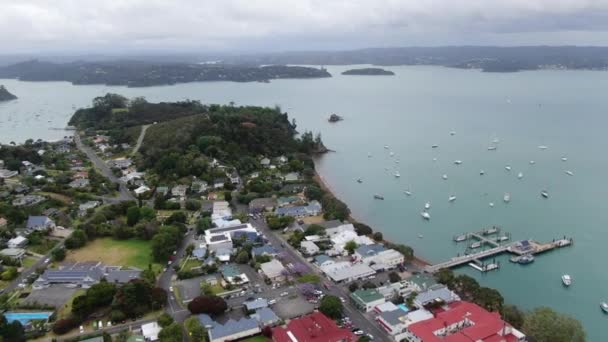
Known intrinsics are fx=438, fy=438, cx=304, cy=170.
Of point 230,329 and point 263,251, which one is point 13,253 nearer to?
point 263,251

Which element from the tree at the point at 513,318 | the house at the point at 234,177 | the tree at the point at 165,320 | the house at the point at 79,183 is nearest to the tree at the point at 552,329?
the tree at the point at 513,318

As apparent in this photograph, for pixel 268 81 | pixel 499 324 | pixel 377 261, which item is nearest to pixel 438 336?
pixel 499 324

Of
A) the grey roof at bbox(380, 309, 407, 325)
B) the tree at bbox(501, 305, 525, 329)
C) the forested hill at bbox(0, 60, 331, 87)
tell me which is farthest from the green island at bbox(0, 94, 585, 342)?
the forested hill at bbox(0, 60, 331, 87)

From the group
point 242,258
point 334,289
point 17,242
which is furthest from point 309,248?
point 17,242

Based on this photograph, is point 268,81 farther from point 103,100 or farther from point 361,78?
point 103,100

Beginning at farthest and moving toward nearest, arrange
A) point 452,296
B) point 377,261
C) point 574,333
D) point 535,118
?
1. point 535,118
2. point 377,261
3. point 452,296
4. point 574,333

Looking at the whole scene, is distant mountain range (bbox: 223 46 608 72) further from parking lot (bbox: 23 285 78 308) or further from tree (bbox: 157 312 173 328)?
parking lot (bbox: 23 285 78 308)
